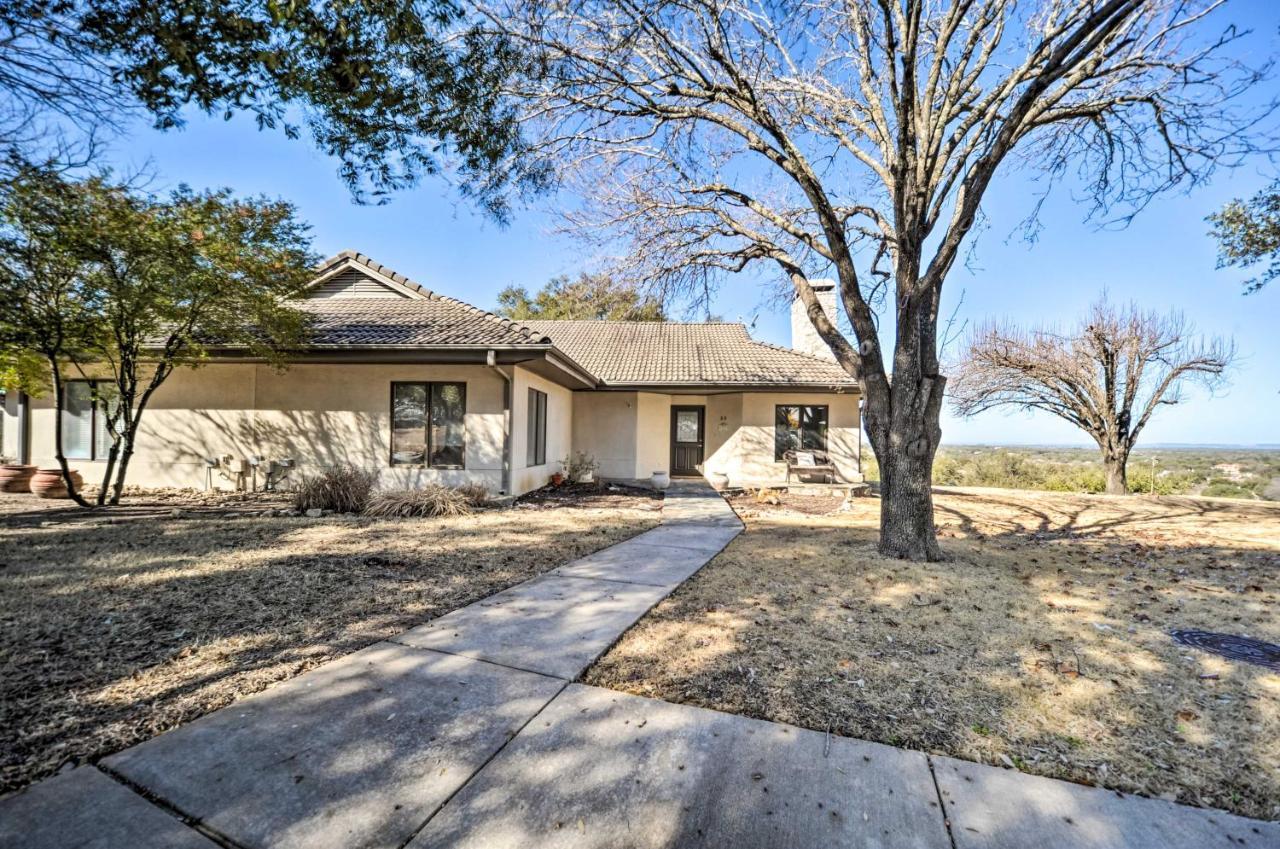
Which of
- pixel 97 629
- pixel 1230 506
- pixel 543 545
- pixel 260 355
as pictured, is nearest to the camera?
pixel 97 629

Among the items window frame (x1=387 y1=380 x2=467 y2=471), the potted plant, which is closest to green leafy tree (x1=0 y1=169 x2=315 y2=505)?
window frame (x1=387 y1=380 x2=467 y2=471)

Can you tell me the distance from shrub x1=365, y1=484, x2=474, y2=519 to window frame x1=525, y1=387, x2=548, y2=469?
92.4 inches

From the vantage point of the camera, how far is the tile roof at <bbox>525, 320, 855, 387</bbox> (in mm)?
13414

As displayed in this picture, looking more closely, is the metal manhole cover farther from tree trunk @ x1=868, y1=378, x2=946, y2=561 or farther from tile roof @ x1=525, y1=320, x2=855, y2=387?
tile roof @ x1=525, y1=320, x2=855, y2=387

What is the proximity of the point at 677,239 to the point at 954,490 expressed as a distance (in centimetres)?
1155

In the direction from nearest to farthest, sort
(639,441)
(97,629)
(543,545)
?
(97,629) → (543,545) → (639,441)

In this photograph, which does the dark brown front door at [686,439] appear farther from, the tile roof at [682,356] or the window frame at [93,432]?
the window frame at [93,432]

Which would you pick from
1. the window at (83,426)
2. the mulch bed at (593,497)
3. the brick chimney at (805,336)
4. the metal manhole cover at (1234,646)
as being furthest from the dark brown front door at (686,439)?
the window at (83,426)

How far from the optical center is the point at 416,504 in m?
8.34

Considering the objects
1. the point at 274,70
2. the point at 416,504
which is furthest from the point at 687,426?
the point at 274,70

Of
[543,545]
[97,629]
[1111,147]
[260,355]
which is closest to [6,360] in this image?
[260,355]

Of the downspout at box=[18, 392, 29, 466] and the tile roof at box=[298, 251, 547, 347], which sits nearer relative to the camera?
the tile roof at box=[298, 251, 547, 347]

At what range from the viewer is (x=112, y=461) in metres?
8.40

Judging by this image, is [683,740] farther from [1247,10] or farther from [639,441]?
[639,441]
